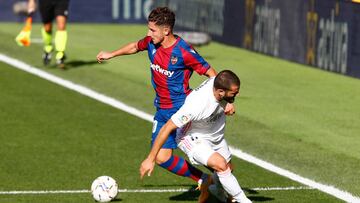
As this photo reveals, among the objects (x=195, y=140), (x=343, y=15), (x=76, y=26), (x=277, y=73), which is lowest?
(x=76, y=26)

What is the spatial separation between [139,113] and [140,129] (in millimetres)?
1477

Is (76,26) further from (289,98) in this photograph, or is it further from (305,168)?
(305,168)

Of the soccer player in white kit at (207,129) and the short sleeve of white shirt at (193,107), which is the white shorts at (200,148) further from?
the short sleeve of white shirt at (193,107)

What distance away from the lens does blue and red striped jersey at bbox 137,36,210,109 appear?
11117mm

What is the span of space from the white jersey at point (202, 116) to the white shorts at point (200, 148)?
0.13 ft

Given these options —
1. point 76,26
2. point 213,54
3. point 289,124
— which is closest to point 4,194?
point 289,124

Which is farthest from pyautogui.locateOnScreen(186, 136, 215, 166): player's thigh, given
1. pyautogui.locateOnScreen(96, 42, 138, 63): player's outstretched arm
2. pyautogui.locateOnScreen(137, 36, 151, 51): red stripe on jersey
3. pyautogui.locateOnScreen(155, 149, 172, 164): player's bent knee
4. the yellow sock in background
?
the yellow sock in background

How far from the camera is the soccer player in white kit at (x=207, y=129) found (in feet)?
33.2

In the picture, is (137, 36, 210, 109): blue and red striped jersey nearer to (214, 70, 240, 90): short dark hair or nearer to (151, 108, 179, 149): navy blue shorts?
(151, 108, 179, 149): navy blue shorts

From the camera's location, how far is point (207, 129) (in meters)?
10.6

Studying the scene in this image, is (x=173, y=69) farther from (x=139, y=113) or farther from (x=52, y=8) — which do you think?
(x=52, y=8)

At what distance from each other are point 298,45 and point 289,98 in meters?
4.55

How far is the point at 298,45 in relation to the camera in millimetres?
23609

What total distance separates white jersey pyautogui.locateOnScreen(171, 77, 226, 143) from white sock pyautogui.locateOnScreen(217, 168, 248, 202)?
0.48m
